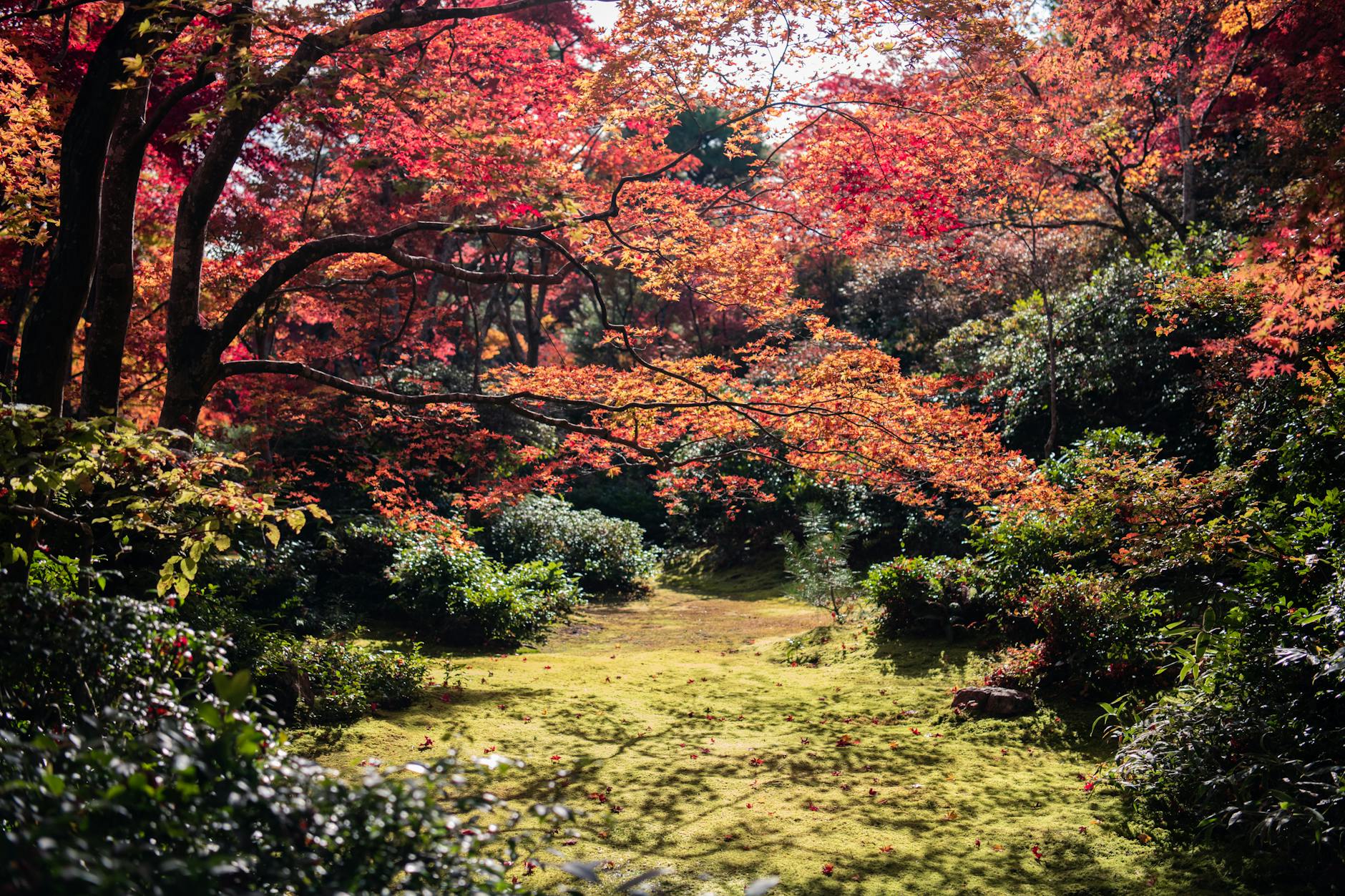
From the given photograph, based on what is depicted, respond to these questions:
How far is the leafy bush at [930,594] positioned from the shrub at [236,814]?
6295 mm

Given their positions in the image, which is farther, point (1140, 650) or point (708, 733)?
point (708, 733)

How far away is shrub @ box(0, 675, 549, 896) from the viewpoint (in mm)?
1489

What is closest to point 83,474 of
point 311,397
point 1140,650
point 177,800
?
A: point 177,800

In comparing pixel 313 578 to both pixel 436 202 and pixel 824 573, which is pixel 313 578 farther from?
pixel 436 202

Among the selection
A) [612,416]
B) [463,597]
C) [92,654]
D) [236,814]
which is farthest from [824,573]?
[236,814]

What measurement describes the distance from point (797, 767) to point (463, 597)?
471cm

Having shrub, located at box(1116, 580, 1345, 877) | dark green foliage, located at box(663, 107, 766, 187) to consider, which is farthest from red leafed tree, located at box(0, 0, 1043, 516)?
dark green foliage, located at box(663, 107, 766, 187)

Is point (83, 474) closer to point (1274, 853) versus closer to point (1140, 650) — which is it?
point (1274, 853)

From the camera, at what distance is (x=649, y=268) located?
23.6ft

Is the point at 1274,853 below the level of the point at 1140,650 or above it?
below

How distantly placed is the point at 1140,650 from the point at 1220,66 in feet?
28.7

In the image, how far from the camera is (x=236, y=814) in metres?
1.64

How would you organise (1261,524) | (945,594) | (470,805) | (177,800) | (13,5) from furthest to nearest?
(945,594) < (13,5) < (1261,524) < (470,805) < (177,800)

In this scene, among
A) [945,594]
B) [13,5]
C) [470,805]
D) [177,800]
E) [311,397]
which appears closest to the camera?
[177,800]
